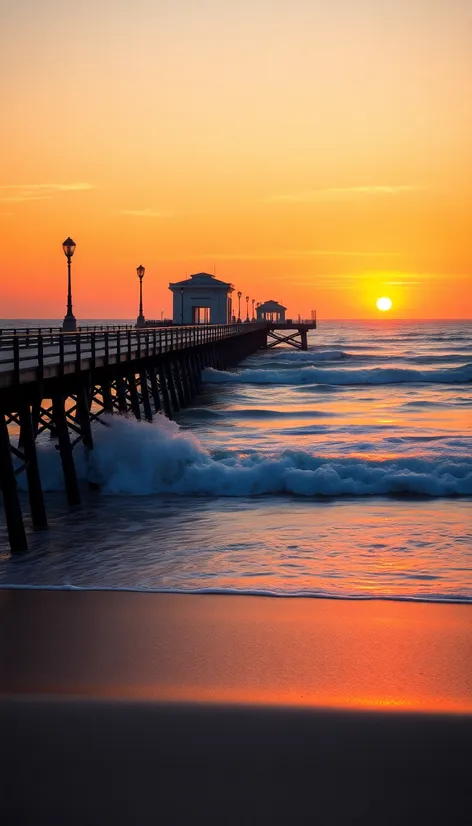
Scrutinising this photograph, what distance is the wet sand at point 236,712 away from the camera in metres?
5.31

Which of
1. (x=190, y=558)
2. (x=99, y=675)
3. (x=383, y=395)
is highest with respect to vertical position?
(x=99, y=675)

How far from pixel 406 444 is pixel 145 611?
52.1 feet

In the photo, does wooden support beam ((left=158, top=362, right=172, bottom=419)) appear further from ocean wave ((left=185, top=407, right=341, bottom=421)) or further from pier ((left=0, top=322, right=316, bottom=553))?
ocean wave ((left=185, top=407, right=341, bottom=421))

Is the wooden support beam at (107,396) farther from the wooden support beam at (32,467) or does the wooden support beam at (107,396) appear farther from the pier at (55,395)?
→ the wooden support beam at (32,467)

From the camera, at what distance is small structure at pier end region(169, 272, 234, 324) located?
205 ft

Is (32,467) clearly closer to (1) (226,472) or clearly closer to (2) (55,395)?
(2) (55,395)

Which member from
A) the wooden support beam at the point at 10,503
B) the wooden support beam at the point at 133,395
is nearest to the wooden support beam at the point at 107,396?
the wooden support beam at the point at 133,395

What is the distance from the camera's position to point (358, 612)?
8.99 meters

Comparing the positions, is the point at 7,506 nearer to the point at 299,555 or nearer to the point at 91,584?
the point at 91,584

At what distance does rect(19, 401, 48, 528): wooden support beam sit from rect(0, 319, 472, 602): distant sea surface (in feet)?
1.04

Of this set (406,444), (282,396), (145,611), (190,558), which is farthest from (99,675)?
(282,396)

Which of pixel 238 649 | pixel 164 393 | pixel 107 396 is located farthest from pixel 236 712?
pixel 164 393

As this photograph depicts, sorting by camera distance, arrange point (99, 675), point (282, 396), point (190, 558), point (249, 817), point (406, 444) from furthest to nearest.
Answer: point (282, 396)
point (406, 444)
point (190, 558)
point (99, 675)
point (249, 817)

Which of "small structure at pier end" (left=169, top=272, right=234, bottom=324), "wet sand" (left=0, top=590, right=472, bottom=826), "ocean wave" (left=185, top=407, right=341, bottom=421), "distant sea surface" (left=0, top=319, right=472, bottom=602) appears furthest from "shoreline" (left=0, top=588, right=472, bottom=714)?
"small structure at pier end" (left=169, top=272, right=234, bottom=324)
